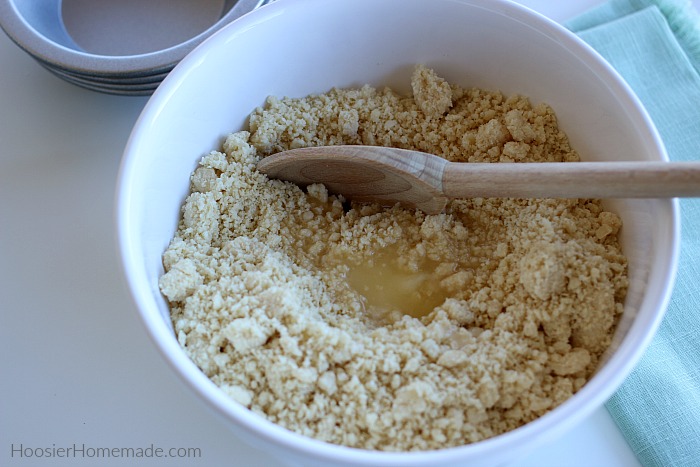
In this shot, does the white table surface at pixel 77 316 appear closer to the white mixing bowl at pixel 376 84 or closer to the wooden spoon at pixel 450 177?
the white mixing bowl at pixel 376 84

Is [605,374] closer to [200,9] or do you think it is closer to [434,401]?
[434,401]

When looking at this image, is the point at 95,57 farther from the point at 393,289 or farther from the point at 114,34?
the point at 393,289

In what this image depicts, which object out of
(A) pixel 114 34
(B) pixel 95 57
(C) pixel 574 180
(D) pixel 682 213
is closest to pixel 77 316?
(B) pixel 95 57

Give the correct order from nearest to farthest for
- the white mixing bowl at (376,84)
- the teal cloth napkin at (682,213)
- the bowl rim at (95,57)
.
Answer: the white mixing bowl at (376,84) < the teal cloth napkin at (682,213) < the bowl rim at (95,57)

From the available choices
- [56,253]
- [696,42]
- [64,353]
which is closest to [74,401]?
[64,353]

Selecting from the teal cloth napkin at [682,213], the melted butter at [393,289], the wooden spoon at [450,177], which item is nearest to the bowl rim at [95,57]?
the wooden spoon at [450,177]

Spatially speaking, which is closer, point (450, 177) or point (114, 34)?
point (450, 177)

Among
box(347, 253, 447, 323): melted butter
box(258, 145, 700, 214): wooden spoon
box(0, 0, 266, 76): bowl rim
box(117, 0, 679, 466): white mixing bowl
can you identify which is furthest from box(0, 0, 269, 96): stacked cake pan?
box(347, 253, 447, 323): melted butter
